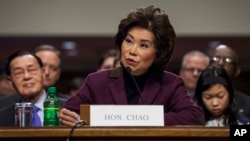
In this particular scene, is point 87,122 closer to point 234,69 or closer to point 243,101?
point 243,101

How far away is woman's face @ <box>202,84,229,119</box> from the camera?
388cm

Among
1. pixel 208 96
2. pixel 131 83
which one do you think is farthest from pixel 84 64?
pixel 131 83

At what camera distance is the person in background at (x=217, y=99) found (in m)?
3.86

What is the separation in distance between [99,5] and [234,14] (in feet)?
4.50

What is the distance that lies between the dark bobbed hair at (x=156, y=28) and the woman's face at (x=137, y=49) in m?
0.02

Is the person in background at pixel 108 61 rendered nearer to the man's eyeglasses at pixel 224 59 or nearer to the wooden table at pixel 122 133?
the man's eyeglasses at pixel 224 59

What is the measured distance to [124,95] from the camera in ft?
9.92

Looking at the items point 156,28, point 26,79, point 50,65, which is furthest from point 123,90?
point 50,65

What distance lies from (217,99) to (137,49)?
110 cm

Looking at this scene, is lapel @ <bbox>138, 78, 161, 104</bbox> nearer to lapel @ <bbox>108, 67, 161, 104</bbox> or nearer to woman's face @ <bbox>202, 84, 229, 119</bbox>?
lapel @ <bbox>108, 67, 161, 104</bbox>

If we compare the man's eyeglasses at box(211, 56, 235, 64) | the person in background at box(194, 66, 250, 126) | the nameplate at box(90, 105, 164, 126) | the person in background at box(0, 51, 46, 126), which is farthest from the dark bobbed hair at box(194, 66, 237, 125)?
the nameplate at box(90, 105, 164, 126)

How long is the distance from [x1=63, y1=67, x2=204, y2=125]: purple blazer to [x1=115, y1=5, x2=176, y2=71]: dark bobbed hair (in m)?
0.12

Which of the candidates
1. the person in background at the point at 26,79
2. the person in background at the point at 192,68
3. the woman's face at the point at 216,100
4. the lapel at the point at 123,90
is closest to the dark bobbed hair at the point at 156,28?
the lapel at the point at 123,90

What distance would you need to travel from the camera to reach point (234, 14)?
21.2ft
